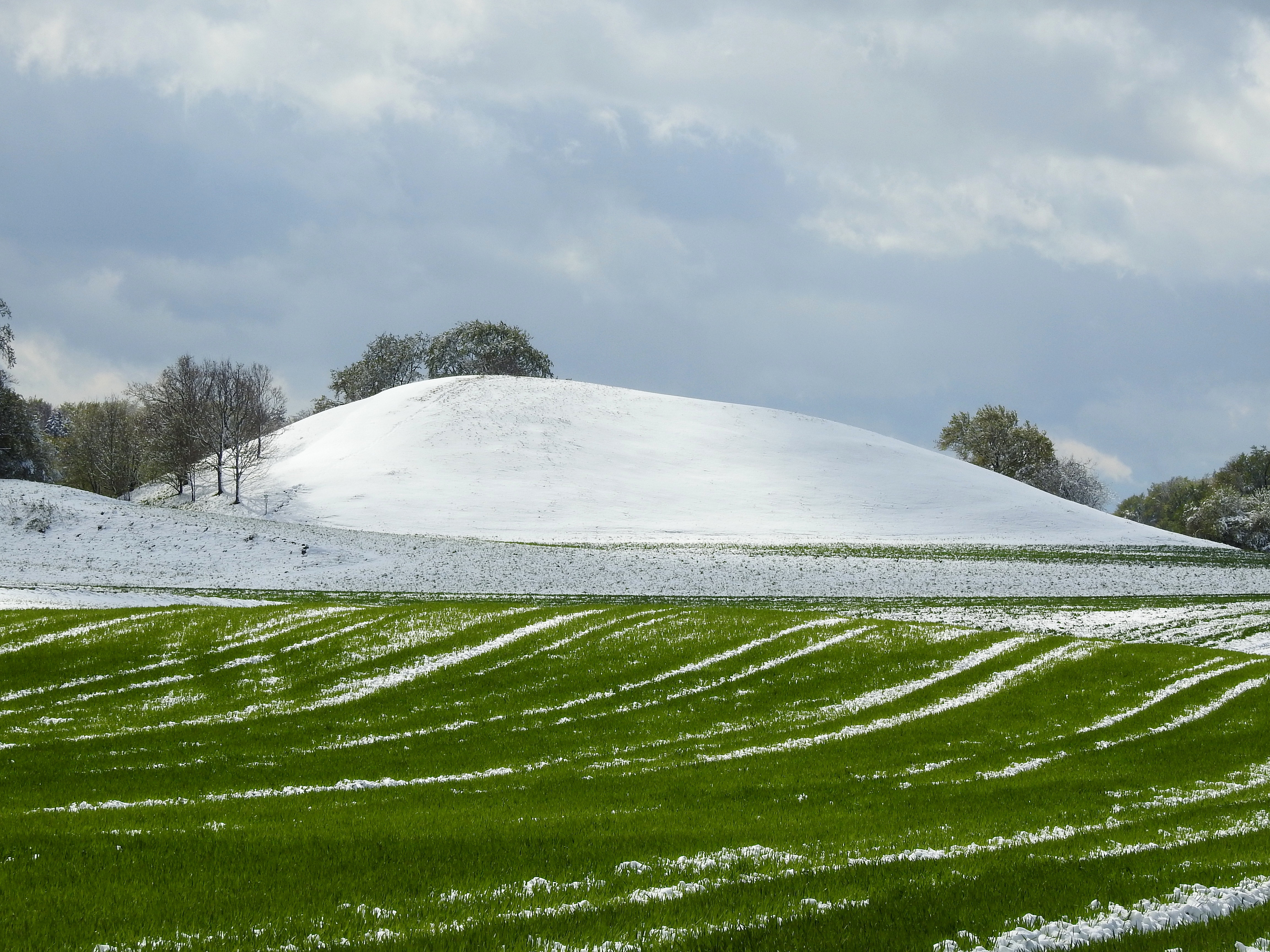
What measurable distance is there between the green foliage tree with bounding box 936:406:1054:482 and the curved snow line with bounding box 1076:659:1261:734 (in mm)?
104311

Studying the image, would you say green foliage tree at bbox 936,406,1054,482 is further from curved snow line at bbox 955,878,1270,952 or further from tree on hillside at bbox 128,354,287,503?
curved snow line at bbox 955,878,1270,952

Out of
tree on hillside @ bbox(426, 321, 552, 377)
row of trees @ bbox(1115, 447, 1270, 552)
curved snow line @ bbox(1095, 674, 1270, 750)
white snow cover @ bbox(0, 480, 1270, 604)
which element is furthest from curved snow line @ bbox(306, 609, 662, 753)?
tree on hillside @ bbox(426, 321, 552, 377)

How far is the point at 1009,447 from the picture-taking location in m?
124

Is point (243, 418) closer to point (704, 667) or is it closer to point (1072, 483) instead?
point (704, 667)

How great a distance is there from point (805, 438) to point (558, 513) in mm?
36305

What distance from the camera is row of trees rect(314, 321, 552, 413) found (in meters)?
131

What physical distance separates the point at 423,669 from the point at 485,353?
367 ft

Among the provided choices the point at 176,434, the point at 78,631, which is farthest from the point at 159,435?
the point at 78,631

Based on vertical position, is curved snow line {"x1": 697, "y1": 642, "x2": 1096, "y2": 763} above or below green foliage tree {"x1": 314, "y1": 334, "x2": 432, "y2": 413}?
below

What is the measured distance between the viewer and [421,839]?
9.88 metres

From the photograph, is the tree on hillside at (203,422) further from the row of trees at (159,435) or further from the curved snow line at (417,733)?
the curved snow line at (417,733)

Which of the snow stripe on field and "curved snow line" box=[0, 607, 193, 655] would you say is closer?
the snow stripe on field

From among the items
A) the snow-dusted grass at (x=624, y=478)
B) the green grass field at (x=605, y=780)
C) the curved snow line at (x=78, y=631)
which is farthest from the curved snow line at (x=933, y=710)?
the snow-dusted grass at (x=624, y=478)

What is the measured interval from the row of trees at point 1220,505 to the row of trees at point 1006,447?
16.3 m
